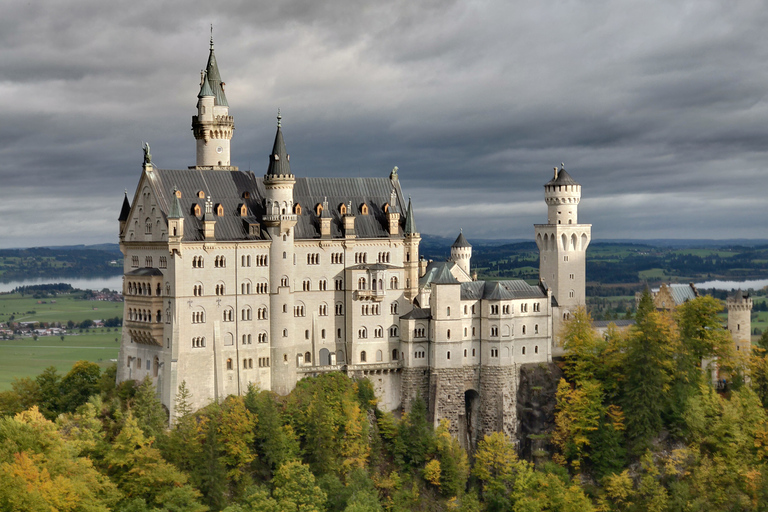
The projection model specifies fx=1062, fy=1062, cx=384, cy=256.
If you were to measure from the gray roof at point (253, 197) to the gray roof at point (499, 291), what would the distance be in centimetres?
1070

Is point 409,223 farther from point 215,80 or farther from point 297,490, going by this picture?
point 297,490

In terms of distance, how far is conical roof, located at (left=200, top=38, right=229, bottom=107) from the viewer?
388ft

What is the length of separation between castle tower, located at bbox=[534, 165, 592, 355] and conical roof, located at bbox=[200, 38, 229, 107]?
39410 mm

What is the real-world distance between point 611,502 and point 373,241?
3730 centimetres

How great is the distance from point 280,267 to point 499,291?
80.0 ft

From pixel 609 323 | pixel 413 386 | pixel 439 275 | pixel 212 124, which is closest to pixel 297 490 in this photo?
pixel 413 386

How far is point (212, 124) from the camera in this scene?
117 m

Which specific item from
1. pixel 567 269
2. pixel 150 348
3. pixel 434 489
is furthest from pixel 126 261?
pixel 567 269

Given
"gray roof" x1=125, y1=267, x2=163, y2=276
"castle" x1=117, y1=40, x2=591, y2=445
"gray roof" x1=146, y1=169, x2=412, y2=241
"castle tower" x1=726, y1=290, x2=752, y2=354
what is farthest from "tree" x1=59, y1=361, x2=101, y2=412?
"castle tower" x1=726, y1=290, x2=752, y2=354

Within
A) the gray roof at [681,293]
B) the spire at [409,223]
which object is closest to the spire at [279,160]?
the spire at [409,223]

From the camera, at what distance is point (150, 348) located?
107m

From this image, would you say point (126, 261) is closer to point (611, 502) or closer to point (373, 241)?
point (373, 241)

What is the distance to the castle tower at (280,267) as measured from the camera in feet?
358

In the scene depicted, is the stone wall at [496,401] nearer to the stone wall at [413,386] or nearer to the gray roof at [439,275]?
the stone wall at [413,386]
